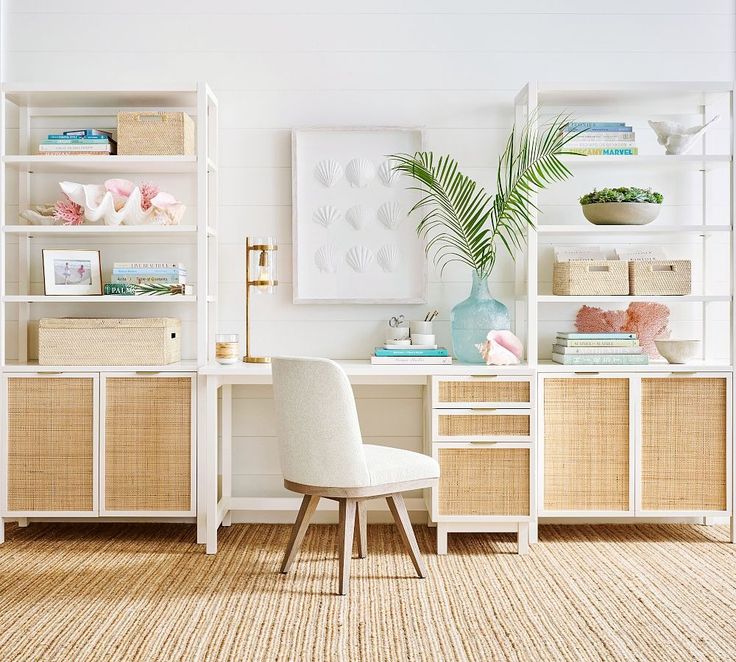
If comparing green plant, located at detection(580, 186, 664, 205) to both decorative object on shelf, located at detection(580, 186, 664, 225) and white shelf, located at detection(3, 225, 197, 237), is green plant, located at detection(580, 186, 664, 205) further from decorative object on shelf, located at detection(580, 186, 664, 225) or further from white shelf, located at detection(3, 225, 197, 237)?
white shelf, located at detection(3, 225, 197, 237)

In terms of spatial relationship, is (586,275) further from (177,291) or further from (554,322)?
(177,291)

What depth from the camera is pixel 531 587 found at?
114 inches

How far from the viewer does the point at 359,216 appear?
3.74m

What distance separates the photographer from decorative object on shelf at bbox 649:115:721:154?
11.5 ft

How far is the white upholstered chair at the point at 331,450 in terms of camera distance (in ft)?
9.20

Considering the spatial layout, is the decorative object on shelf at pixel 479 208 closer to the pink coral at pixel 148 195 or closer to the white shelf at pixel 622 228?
the white shelf at pixel 622 228

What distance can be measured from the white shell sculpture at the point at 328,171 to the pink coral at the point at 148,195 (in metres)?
0.75

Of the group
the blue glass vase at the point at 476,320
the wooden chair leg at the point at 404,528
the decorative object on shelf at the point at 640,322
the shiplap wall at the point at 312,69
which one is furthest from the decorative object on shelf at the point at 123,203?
the decorative object on shelf at the point at 640,322

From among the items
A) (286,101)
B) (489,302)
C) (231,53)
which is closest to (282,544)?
(489,302)

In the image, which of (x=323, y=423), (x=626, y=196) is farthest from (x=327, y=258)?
(x=626, y=196)

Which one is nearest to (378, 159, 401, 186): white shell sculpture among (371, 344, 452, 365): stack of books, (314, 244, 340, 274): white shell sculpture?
(314, 244, 340, 274): white shell sculpture

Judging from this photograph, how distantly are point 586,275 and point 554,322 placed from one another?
1.37 ft

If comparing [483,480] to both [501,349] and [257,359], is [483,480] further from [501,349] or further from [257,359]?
[257,359]

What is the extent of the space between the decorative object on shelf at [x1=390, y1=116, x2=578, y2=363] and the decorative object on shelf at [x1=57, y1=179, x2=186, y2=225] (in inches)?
42.9
